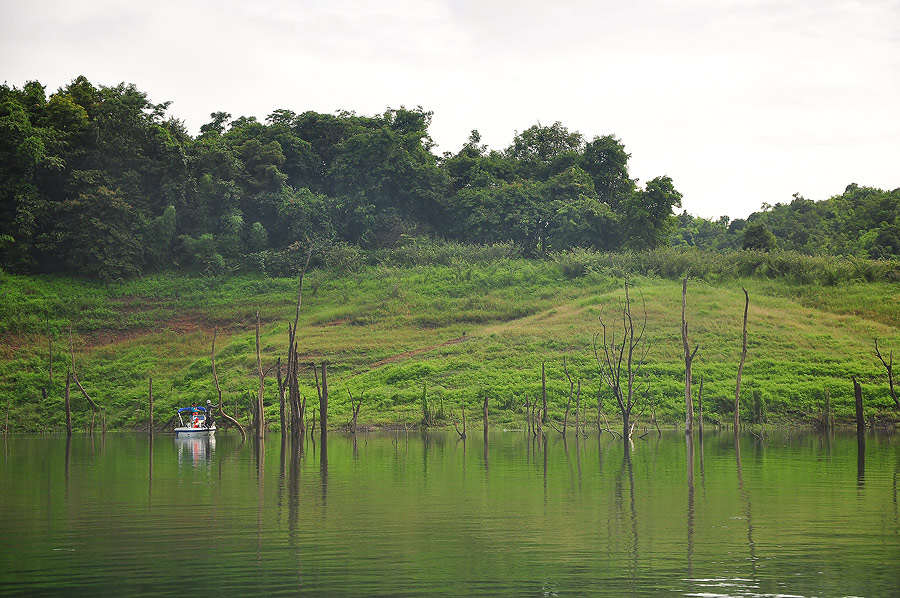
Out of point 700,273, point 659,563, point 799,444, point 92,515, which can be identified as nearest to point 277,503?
point 92,515


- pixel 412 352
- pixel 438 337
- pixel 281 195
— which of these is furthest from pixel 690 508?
pixel 281 195

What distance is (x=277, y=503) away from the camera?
20.8m

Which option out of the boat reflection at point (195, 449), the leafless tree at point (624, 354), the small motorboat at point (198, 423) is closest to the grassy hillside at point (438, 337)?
the leafless tree at point (624, 354)

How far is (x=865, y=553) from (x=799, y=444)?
79.7 ft

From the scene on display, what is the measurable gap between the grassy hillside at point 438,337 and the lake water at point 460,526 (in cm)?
1687

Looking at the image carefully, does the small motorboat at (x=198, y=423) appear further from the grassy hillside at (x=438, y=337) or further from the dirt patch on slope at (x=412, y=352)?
the dirt patch on slope at (x=412, y=352)

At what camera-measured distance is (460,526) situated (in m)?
17.5

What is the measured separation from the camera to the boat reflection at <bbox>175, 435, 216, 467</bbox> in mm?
33812

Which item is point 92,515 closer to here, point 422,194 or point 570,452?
point 570,452

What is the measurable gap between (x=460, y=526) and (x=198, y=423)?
3425 cm

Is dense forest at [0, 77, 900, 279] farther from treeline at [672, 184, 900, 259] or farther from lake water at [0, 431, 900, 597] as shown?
lake water at [0, 431, 900, 597]

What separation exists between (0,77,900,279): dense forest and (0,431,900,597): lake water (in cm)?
4318

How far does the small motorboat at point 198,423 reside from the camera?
48219 millimetres

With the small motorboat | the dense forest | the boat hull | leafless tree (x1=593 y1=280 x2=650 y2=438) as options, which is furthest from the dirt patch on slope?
A: the dense forest
